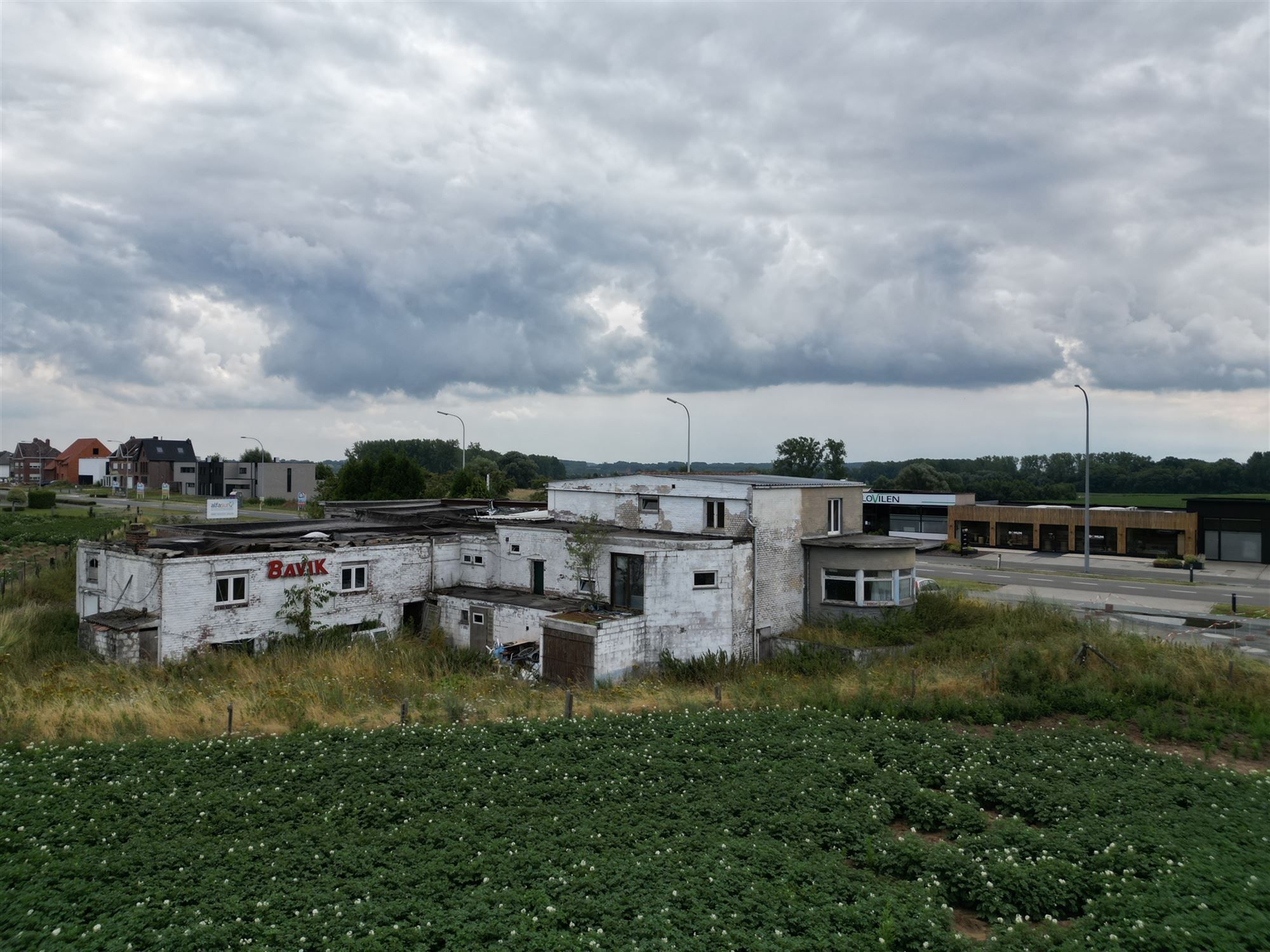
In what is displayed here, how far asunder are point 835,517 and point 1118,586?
21877 mm

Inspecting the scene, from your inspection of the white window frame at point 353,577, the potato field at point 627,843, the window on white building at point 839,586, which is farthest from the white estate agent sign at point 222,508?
the window on white building at point 839,586

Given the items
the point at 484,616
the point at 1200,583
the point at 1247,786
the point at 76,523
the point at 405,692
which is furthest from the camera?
the point at 76,523

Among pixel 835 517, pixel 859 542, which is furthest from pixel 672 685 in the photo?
pixel 835 517

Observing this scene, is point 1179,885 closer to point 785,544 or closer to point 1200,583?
point 785,544

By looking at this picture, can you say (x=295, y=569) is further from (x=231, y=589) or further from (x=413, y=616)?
(x=413, y=616)

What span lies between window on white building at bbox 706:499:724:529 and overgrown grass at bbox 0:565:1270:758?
18.7ft

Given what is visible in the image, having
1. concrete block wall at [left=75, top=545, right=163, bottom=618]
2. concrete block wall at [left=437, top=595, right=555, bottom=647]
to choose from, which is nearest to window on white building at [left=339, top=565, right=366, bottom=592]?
concrete block wall at [left=437, top=595, right=555, bottom=647]

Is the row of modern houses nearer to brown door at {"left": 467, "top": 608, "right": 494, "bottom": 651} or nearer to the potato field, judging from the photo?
brown door at {"left": 467, "top": 608, "right": 494, "bottom": 651}

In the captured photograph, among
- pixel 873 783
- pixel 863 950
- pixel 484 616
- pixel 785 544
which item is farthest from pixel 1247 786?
pixel 484 616

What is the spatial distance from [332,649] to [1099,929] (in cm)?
2358

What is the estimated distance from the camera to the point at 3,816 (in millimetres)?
11688

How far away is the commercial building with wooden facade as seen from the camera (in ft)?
188

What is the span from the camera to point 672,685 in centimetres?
2453

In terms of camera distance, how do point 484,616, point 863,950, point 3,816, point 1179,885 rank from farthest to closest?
point 484,616, point 3,816, point 1179,885, point 863,950
